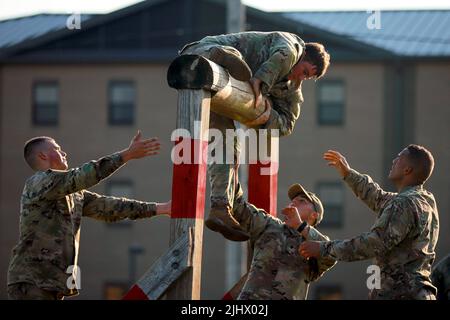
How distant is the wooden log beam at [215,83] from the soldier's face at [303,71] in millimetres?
675

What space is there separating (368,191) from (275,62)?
48.0 inches

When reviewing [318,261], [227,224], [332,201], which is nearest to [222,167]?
[227,224]

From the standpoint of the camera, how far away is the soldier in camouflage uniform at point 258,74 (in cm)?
1005

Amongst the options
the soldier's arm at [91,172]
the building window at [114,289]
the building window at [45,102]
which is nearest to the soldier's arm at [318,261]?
the soldier's arm at [91,172]

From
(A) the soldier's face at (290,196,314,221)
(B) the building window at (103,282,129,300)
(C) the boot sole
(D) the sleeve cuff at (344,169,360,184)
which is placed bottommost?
(B) the building window at (103,282,129,300)

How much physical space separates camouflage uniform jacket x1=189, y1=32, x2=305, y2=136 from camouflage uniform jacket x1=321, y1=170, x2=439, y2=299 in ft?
4.30

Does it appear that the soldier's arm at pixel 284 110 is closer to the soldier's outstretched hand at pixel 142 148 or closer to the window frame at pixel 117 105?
the soldier's outstretched hand at pixel 142 148

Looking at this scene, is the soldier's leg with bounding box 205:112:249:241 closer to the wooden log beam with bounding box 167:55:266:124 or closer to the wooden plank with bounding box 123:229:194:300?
the wooden log beam with bounding box 167:55:266:124

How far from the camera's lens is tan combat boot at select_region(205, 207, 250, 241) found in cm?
1013

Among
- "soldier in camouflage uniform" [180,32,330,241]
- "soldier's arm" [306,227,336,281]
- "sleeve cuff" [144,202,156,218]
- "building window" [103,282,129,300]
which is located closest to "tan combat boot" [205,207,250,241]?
"soldier in camouflage uniform" [180,32,330,241]

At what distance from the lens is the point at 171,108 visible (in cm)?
4450

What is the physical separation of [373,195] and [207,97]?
1.94m

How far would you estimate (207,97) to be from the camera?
934 centimetres

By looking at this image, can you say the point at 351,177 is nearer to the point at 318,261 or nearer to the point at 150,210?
the point at 318,261
